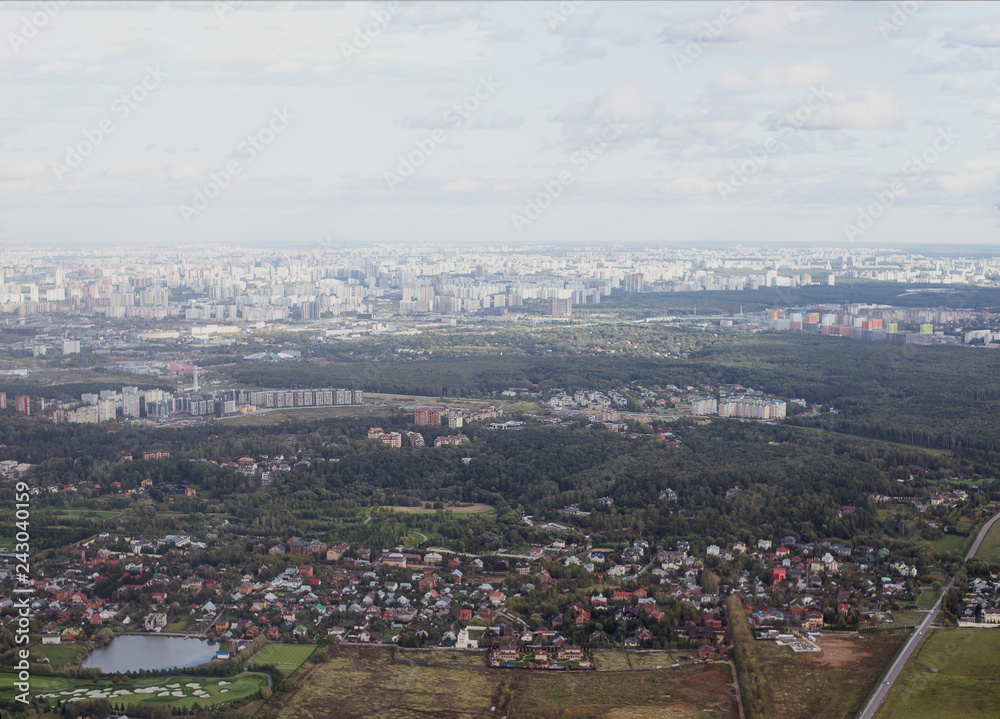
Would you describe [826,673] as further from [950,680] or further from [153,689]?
[153,689]

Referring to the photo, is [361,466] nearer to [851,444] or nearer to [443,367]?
[851,444]

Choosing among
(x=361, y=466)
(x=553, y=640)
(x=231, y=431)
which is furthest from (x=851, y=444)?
(x=231, y=431)

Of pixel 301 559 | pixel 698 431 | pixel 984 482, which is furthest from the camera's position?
pixel 698 431

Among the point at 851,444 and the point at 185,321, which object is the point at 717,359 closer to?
the point at 851,444

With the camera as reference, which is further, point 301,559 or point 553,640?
point 301,559

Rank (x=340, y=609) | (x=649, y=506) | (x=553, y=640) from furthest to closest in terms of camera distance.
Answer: (x=649, y=506) < (x=340, y=609) < (x=553, y=640)

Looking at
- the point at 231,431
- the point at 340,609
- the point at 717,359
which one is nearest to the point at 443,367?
the point at 717,359

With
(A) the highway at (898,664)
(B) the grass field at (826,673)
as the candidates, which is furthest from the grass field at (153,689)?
(A) the highway at (898,664)
